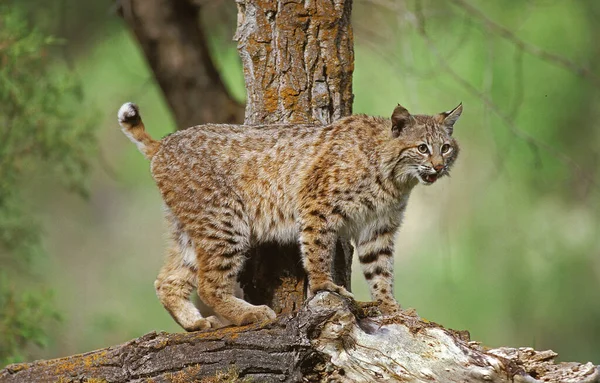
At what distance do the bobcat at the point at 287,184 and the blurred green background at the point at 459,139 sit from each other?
265 centimetres

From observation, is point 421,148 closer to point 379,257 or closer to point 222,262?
point 379,257

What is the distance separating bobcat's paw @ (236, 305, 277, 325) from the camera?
17.2ft

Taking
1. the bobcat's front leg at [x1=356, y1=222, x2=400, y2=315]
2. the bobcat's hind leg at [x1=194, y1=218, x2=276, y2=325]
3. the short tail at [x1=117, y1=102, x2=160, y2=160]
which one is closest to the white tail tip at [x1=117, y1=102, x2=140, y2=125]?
the short tail at [x1=117, y1=102, x2=160, y2=160]

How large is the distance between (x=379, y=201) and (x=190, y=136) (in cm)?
129

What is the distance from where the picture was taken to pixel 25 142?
333 inches

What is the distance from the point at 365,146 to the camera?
563 centimetres

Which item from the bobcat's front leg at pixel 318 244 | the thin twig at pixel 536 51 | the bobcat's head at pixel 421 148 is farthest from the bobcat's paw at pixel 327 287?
the thin twig at pixel 536 51

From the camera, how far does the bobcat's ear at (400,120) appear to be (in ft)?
18.3

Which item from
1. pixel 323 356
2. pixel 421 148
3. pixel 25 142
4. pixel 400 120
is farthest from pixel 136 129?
pixel 25 142

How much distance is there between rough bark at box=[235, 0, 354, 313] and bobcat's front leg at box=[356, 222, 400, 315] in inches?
5.7

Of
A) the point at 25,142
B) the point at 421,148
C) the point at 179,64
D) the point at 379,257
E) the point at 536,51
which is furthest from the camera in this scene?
the point at 179,64

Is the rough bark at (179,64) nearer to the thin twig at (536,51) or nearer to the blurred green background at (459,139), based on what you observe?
the blurred green background at (459,139)

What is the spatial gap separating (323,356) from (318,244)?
3.44ft

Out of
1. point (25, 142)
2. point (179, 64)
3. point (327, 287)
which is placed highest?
point (179, 64)
